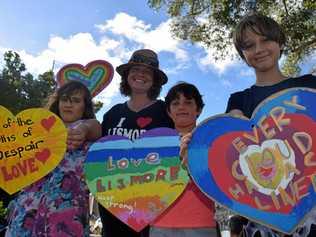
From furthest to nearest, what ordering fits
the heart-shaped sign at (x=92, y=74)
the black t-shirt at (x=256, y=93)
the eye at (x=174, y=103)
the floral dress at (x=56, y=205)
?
the heart-shaped sign at (x=92, y=74)
the eye at (x=174, y=103)
the floral dress at (x=56, y=205)
the black t-shirt at (x=256, y=93)

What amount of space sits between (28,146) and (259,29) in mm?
1391

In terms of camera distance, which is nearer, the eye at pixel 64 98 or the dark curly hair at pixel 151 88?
the eye at pixel 64 98

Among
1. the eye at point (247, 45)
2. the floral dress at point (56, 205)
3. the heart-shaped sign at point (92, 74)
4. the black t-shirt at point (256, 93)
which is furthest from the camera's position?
the heart-shaped sign at point (92, 74)

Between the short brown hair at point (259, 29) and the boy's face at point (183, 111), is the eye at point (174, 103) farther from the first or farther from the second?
the short brown hair at point (259, 29)

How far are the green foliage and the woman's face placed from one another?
1863cm

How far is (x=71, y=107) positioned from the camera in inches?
102

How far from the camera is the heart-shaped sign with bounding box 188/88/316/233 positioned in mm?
1732

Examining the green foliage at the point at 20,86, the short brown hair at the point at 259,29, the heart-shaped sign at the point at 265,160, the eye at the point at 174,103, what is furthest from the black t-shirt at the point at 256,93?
the green foliage at the point at 20,86

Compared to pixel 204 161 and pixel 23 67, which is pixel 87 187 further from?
pixel 23 67

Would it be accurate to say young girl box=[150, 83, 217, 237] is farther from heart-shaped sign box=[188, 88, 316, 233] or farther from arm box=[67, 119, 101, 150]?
arm box=[67, 119, 101, 150]

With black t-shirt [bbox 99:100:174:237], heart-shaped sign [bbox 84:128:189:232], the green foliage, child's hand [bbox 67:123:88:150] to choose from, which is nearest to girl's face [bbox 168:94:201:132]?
black t-shirt [bbox 99:100:174:237]

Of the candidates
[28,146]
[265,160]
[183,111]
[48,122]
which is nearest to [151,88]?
[183,111]

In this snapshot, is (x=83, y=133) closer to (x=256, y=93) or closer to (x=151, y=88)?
(x=151, y=88)

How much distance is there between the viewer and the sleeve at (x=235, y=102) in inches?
79.5
